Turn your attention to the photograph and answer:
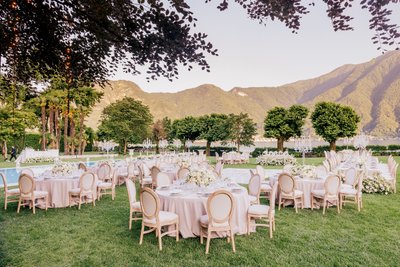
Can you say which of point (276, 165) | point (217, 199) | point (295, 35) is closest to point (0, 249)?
point (217, 199)

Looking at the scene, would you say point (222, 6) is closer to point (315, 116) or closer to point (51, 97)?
Result: point (51, 97)

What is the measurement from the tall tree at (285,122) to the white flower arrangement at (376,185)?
75.3ft

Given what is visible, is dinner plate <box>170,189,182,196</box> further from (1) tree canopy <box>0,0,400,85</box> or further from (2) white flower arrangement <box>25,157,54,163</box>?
(2) white flower arrangement <box>25,157,54,163</box>

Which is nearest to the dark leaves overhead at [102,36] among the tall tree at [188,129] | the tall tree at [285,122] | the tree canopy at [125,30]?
the tree canopy at [125,30]

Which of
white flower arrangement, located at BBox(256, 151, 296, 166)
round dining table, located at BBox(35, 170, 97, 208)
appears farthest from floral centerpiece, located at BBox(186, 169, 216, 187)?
white flower arrangement, located at BBox(256, 151, 296, 166)

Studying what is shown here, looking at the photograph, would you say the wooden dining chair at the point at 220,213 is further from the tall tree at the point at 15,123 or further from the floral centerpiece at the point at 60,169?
the tall tree at the point at 15,123

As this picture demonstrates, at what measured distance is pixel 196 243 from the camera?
227 inches

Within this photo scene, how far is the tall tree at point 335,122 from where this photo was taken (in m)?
31.9

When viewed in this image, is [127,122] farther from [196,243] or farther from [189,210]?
[196,243]

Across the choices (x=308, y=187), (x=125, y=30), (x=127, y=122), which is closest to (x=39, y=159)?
(x=127, y=122)

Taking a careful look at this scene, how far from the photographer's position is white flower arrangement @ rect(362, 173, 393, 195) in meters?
11.1

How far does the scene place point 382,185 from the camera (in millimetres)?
11133

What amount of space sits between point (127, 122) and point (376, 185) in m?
31.3

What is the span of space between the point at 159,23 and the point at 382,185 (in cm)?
1088
